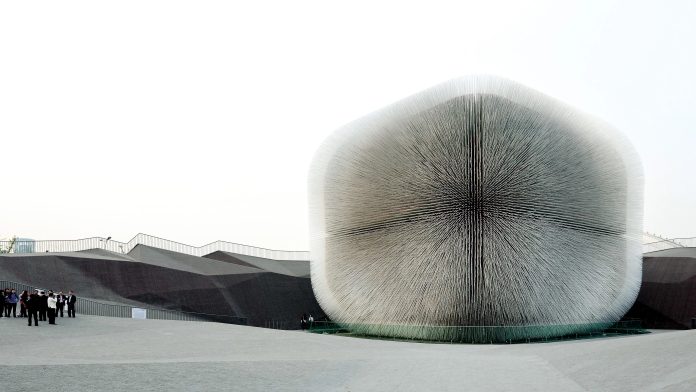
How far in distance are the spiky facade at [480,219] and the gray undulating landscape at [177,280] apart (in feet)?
26.2

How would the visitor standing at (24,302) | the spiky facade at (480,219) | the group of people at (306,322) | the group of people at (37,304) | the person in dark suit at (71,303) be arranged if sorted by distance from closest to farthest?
the group of people at (37,304), the visitor standing at (24,302), the person in dark suit at (71,303), the spiky facade at (480,219), the group of people at (306,322)

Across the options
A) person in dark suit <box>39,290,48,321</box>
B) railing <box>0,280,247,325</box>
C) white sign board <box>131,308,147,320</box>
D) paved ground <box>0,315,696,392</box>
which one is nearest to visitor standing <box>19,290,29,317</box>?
person in dark suit <box>39,290,48,321</box>

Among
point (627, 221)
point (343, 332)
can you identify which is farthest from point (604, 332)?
point (343, 332)

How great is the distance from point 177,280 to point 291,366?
21.0 metres

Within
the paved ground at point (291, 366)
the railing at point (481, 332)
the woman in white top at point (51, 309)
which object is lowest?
the railing at point (481, 332)

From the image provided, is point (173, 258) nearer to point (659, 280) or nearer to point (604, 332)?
point (604, 332)

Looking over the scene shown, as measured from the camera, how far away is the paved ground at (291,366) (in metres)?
9.25

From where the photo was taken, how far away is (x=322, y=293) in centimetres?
2950

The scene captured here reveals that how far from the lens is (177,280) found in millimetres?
31000

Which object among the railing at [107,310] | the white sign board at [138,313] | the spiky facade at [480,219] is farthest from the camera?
the white sign board at [138,313]

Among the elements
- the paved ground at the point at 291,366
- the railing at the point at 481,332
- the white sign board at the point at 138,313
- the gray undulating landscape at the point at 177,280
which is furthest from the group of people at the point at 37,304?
the railing at the point at 481,332

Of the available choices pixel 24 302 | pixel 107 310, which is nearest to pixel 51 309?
pixel 24 302

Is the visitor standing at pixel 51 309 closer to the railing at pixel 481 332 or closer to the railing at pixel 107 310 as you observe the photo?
the railing at pixel 107 310

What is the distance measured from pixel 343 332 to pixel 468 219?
8.28m
